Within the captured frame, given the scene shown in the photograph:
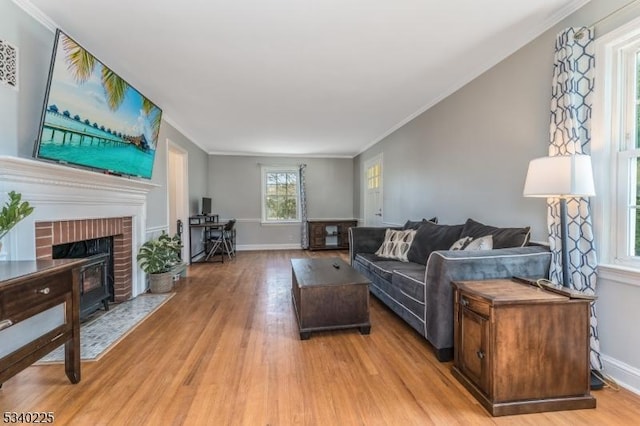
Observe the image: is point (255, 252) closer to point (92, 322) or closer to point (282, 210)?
point (282, 210)

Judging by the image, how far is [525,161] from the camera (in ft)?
8.06

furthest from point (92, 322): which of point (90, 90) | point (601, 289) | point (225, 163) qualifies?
point (225, 163)

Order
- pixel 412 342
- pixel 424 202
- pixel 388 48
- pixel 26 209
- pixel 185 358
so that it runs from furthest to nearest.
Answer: pixel 424 202 → pixel 388 48 → pixel 412 342 → pixel 185 358 → pixel 26 209

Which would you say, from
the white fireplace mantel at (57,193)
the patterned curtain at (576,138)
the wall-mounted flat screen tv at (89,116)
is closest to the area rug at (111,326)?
the white fireplace mantel at (57,193)

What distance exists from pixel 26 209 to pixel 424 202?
393 centimetres

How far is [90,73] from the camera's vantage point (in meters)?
2.40

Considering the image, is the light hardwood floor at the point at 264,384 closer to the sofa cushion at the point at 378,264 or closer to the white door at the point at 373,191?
the sofa cushion at the point at 378,264

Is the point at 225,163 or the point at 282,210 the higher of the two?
the point at 225,163

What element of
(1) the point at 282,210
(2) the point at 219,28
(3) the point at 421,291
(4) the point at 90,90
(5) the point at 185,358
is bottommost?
(5) the point at 185,358

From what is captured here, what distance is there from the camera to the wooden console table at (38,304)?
4.36 ft

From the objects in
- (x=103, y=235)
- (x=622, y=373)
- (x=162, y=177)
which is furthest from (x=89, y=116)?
(x=622, y=373)

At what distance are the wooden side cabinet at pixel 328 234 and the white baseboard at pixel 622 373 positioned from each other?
5.53 m

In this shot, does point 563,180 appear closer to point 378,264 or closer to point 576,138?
point 576,138

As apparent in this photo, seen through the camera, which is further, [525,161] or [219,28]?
[525,161]
